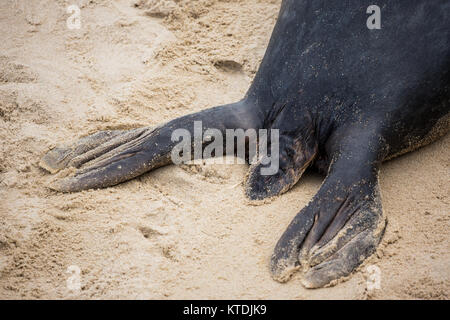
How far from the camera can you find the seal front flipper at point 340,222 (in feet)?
5.68

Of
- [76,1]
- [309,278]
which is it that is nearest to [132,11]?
[76,1]

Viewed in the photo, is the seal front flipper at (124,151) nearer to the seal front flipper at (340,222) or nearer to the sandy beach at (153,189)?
the sandy beach at (153,189)

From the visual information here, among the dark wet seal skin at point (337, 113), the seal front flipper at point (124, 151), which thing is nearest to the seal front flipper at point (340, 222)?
the dark wet seal skin at point (337, 113)

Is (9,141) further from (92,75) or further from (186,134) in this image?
(186,134)

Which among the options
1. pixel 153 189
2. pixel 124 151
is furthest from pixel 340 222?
pixel 124 151

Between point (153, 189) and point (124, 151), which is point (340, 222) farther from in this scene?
point (124, 151)

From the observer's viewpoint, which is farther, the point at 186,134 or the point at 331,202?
the point at 186,134

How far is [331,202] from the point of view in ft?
6.15

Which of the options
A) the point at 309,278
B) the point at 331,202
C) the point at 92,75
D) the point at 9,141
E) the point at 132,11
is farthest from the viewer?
the point at 132,11

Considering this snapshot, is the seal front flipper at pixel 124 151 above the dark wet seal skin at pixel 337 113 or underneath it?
underneath

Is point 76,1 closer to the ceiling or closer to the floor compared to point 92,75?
closer to the ceiling

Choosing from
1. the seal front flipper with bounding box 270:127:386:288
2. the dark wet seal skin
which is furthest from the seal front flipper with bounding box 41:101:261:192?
the seal front flipper with bounding box 270:127:386:288

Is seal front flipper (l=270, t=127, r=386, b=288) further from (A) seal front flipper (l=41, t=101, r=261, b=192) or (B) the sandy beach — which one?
(A) seal front flipper (l=41, t=101, r=261, b=192)

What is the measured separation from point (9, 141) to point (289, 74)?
1.36 meters
